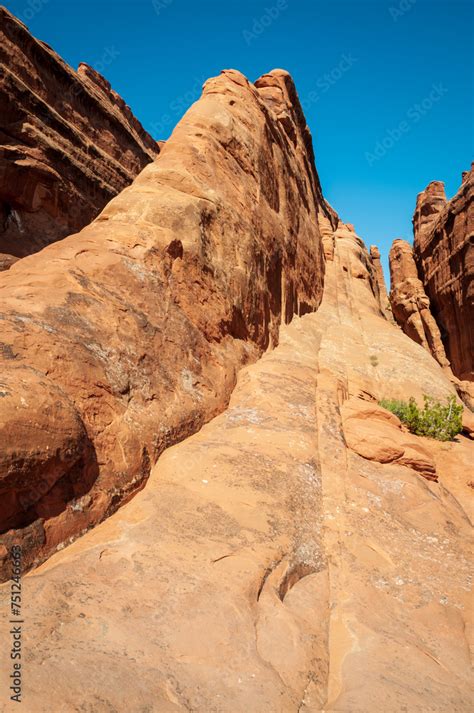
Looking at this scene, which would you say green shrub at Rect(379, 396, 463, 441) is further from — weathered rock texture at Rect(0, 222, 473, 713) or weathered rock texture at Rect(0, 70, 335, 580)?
weathered rock texture at Rect(0, 70, 335, 580)

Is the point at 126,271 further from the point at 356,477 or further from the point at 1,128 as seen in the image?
the point at 1,128

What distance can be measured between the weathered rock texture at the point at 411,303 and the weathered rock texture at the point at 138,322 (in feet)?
73.8

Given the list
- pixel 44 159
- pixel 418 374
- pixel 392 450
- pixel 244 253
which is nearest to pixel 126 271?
pixel 244 253

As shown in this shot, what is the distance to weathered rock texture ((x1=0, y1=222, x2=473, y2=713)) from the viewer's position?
3191 millimetres

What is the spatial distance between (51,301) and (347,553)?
16.2ft

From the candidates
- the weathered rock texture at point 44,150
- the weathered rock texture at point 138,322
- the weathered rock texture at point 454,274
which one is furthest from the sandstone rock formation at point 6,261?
the weathered rock texture at point 454,274

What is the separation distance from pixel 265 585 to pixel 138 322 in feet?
13.1

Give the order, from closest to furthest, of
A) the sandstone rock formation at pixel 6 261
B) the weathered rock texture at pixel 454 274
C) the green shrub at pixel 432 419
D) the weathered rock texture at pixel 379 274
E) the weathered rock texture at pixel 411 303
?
the green shrub at pixel 432 419, the sandstone rock formation at pixel 6 261, the weathered rock texture at pixel 454 274, the weathered rock texture at pixel 411 303, the weathered rock texture at pixel 379 274

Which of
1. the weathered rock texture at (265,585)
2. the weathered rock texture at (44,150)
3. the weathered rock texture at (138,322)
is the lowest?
the weathered rock texture at (265,585)

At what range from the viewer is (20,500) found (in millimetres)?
4109

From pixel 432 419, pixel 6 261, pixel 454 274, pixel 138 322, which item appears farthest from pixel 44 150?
pixel 454 274

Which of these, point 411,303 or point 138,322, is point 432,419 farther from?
point 411,303

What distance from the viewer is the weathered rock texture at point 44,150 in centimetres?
1523

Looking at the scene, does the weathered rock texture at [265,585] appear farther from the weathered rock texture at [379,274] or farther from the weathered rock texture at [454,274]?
the weathered rock texture at [379,274]
